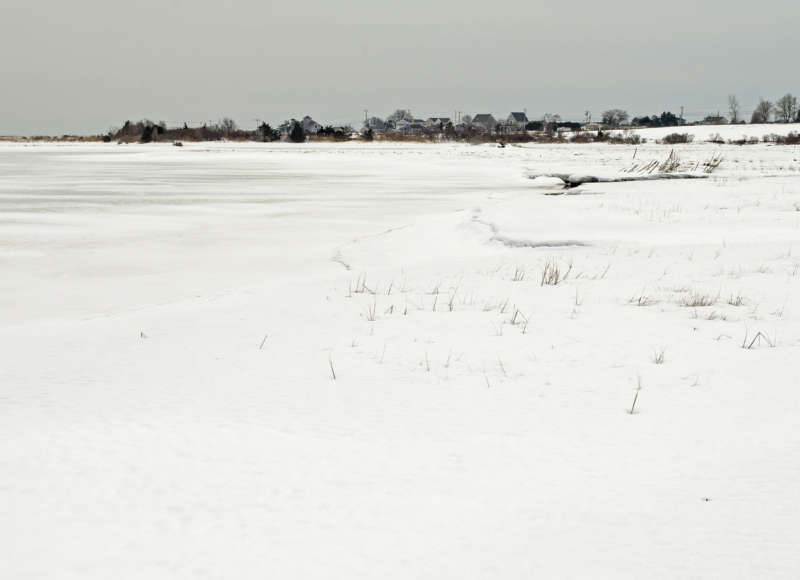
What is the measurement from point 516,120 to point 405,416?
158 meters

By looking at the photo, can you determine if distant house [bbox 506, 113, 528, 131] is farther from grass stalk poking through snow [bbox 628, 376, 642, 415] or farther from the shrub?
grass stalk poking through snow [bbox 628, 376, 642, 415]

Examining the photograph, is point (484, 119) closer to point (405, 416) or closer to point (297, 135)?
point (297, 135)

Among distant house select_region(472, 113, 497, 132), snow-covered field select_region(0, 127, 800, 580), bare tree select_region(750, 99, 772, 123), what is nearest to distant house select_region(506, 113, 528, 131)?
→ distant house select_region(472, 113, 497, 132)

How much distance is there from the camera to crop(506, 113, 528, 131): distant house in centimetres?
14412

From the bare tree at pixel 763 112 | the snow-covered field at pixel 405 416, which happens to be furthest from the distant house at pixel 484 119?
the snow-covered field at pixel 405 416

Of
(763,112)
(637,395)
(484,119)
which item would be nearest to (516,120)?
(484,119)

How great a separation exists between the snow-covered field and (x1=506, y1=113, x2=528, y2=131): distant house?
5494 inches

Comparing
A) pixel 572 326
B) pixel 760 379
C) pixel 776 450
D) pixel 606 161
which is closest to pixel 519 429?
pixel 776 450

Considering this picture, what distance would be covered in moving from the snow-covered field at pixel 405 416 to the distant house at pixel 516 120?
13955 centimetres

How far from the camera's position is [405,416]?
3.77m

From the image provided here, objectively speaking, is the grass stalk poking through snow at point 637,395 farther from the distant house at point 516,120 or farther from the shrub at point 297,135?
the distant house at point 516,120

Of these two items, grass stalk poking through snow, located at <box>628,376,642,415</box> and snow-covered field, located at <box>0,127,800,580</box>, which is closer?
snow-covered field, located at <box>0,127,800,580</box>

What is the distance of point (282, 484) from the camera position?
296cm

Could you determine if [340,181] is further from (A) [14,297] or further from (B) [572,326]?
(B) [572,326]
